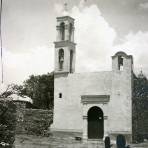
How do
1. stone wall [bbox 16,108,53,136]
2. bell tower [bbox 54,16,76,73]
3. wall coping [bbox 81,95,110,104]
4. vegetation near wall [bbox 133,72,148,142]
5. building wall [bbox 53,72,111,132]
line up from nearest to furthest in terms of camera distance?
1. vegetation near wall [bbox 133,72,148,142]
2. wall coping [bbox 81,95,110,104]
3. building wall [bbox 53,72,111,132]
4. bell tower [bbox 54,16,76,73]
5. stone wall [bbox 16,108,53,136]

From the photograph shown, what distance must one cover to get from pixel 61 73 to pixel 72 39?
275 centimetres

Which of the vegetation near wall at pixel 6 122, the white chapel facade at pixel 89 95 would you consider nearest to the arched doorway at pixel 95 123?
the white chapel facade at pixel 89 95

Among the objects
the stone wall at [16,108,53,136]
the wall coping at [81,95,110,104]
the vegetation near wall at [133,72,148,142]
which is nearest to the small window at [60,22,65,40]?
the wall coping at [81,95,110,104]

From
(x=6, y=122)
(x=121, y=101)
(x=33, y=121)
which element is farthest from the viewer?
(x=33, y=121)

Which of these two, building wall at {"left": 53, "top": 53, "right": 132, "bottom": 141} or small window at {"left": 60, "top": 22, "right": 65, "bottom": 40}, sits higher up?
small window at {"left": 60, "top": 22, "right": 65, "bottom": 40}

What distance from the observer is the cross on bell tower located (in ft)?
91.0

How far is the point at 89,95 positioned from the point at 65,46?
4233 mm

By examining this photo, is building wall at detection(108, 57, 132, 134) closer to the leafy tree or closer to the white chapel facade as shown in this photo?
the white chapel facade

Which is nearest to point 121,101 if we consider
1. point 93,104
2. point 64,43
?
point 93,104

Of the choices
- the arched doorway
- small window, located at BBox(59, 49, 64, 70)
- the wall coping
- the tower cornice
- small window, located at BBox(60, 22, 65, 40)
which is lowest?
the arched doorway

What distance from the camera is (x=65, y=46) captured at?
1097 inches

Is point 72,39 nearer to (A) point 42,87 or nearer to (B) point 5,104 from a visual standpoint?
(A) point 42,87

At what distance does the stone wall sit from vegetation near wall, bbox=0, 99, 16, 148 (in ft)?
62.5

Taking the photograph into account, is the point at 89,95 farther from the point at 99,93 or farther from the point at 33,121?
the point at 33,121
